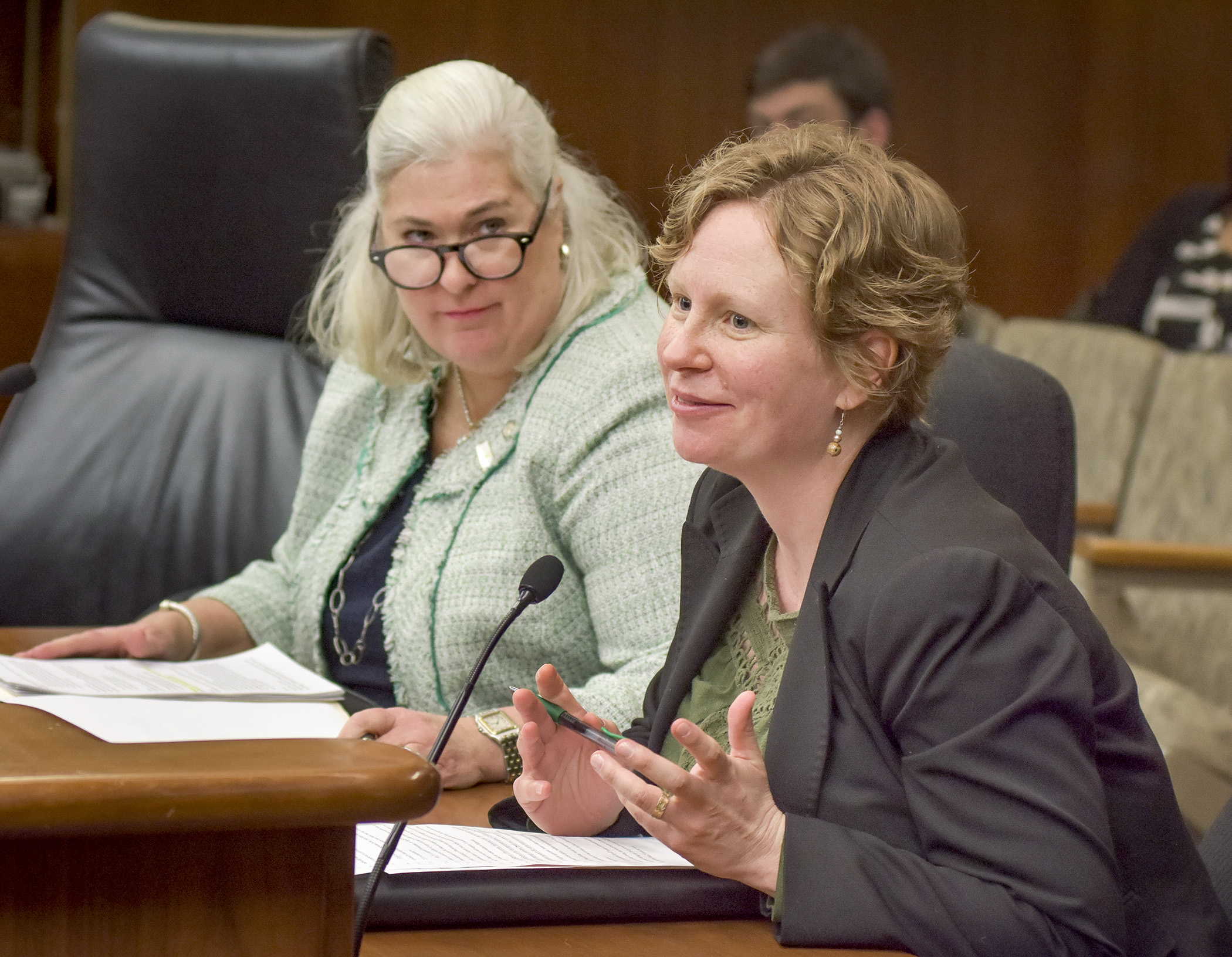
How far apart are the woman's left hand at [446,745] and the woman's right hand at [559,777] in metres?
0.16

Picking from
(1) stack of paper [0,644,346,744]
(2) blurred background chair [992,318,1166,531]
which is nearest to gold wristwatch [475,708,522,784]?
(1) stack of paper [0,644,346,744]

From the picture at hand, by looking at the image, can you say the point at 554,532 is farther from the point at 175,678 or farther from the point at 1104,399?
the point at 1104,399

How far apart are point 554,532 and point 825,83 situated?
1740 millimetres

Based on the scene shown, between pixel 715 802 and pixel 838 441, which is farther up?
pixel 838 441

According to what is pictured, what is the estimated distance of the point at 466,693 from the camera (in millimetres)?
983

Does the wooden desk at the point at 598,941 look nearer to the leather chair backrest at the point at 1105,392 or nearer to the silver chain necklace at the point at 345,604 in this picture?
the silver chain necklace at the point at 345,604

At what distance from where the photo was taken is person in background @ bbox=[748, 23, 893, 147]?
2.92 meters

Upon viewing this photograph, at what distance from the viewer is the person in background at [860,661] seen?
2.80 ft

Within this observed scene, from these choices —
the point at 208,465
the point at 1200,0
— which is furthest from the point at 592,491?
the point at 1200,0

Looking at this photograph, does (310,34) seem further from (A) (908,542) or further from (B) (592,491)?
(A) (908,542)

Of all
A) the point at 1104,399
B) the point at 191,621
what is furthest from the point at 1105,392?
the point at 191,621

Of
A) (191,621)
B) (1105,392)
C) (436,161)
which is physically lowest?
(191,621)

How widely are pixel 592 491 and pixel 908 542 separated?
0.56 meters

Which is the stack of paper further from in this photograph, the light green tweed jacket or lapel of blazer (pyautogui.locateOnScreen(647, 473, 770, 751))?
lapel of blazer (pyautogui.locateOnScreen(647, 473, 770, 751))
